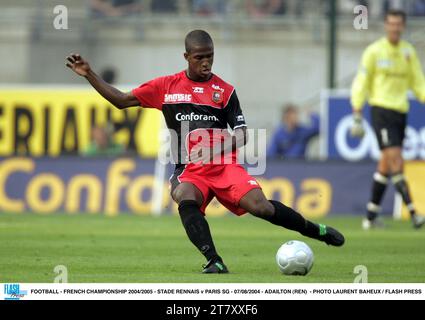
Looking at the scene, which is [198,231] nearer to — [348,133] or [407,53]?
[407,53]

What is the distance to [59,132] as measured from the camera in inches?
820

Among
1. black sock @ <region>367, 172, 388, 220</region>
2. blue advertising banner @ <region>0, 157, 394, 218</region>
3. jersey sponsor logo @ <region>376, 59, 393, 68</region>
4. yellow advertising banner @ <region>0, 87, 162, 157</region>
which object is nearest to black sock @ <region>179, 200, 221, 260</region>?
black sock @ <region>367, 172, 388, 220</region>

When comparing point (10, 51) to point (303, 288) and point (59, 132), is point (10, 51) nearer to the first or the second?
point (59, 132)

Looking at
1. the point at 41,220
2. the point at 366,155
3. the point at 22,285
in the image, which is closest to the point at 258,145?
the point at 366,155

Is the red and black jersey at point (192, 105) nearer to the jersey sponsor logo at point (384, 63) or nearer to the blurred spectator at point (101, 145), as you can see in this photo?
the jersey sponsor logo at point (384, 63)

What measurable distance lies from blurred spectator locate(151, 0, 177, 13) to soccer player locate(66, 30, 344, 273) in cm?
1337

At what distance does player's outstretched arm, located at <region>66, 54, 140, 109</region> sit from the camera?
9.98 m

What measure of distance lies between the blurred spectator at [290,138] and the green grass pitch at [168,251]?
3.70m

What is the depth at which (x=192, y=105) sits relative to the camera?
404 inches

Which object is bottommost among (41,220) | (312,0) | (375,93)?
(41,220)

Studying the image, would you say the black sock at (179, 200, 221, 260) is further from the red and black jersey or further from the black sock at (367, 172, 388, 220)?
the black sock at (367, 172, 388, 220)

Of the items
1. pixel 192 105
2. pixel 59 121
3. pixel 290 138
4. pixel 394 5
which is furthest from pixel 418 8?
pixel 192 105

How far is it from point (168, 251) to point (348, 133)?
8624 mm
